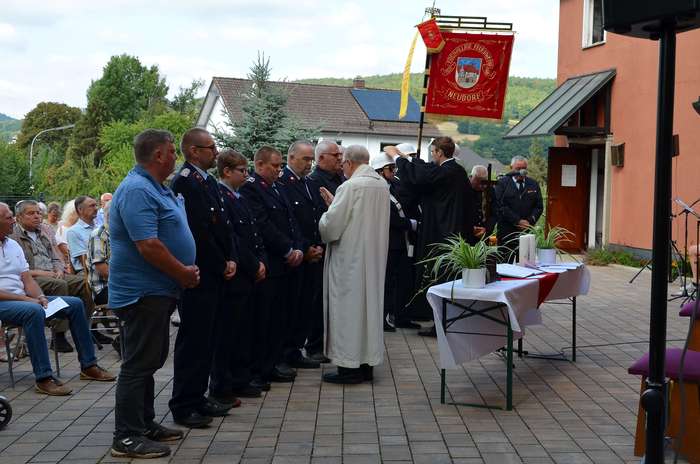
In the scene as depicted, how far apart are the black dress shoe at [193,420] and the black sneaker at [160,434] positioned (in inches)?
10.5

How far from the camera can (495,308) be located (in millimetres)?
6969

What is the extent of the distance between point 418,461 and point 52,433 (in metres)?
2.47

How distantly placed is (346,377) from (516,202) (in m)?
6.80

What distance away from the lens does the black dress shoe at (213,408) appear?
6.35 metres

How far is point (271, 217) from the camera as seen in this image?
753cm

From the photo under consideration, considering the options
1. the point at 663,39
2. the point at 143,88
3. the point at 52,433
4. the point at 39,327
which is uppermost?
the point at 143,88

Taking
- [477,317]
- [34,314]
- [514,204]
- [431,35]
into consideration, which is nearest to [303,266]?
[477,317]

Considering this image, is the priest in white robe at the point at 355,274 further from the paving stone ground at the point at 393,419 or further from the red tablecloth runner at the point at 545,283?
the red tablecloth runner at the point at 545,283

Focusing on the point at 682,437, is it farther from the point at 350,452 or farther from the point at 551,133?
the point at 551,133

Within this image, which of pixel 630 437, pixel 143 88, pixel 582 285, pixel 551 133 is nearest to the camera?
pixel 630 437

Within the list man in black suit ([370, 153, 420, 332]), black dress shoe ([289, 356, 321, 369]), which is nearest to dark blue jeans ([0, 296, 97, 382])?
black dress shoe ([289, 356, 321, 369])

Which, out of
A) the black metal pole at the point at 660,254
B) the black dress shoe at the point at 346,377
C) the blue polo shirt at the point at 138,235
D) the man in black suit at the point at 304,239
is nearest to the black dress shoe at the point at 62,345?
the man in black suit at the point at 304,239

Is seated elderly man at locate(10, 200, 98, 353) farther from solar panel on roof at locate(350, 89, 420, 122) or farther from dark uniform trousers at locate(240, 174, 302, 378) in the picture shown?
solar panel on roof at locate(350, 89, 420, 122)

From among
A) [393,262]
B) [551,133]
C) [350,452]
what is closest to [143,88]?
[551,133]
